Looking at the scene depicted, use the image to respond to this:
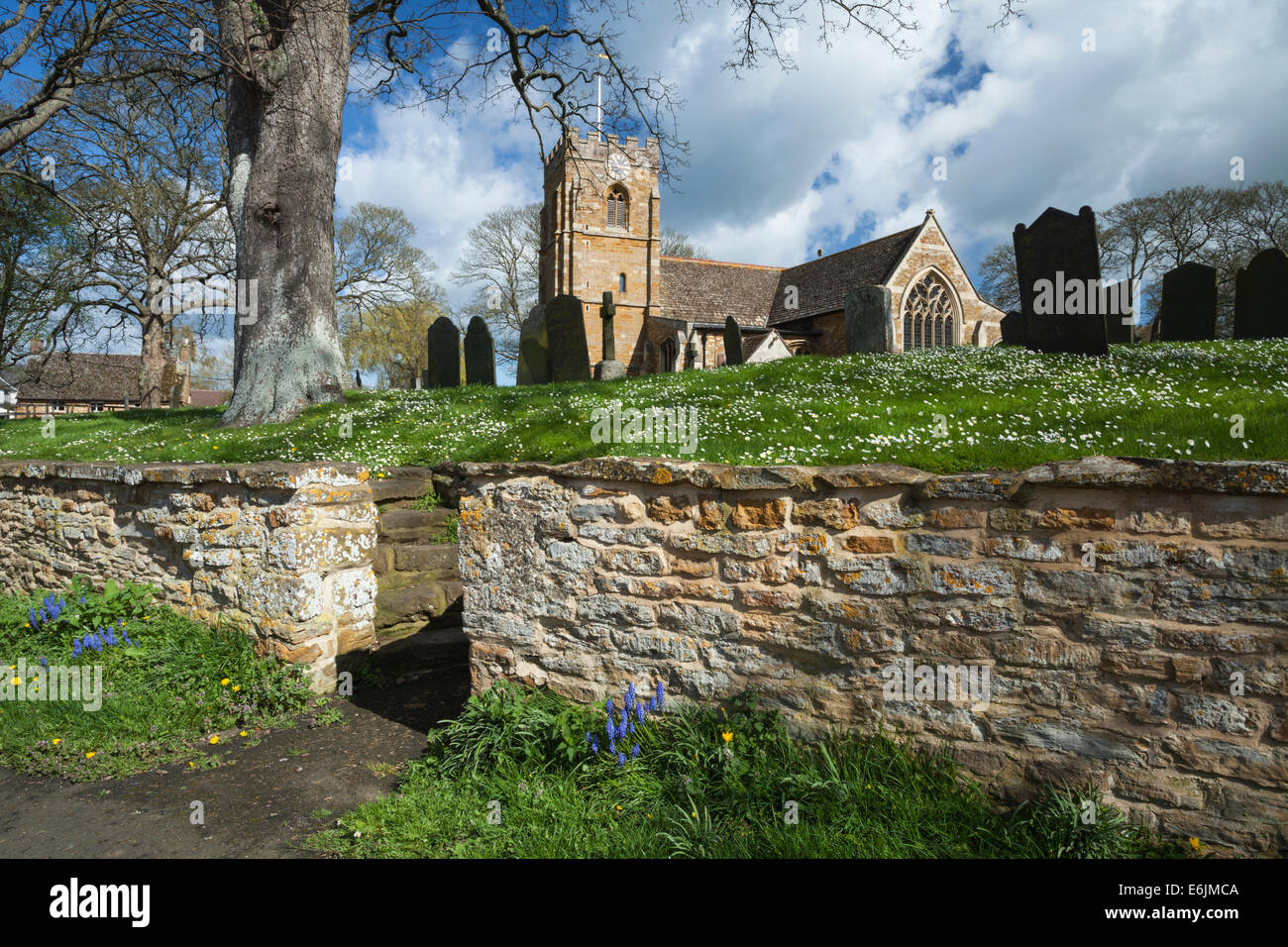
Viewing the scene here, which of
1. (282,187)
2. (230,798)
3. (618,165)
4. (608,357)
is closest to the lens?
(230,798)

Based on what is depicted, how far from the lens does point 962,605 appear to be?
3.18m

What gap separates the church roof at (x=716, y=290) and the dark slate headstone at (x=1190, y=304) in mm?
22633

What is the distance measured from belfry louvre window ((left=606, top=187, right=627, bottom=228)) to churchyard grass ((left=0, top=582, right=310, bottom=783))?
3142 centimetres

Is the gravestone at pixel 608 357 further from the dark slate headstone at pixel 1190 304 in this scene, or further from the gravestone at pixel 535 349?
the dark slate headstone at pixel 1190 304

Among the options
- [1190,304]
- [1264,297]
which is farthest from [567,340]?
[1264,297]

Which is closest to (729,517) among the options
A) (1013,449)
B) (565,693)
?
(565,693)

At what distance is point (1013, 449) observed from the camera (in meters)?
3.88

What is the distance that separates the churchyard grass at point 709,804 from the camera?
116 inches

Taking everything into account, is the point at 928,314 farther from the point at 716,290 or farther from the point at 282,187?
the point at 282,187

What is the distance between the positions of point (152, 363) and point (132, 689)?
24.4 m

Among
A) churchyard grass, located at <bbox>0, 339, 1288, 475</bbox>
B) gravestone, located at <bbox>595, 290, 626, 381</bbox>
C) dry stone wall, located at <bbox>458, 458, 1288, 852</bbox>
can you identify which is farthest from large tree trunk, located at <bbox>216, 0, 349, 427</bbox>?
dry stone wall, located at <bbox>458, 458, 1288, 852</bbox>

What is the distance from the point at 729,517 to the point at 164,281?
2639cm
